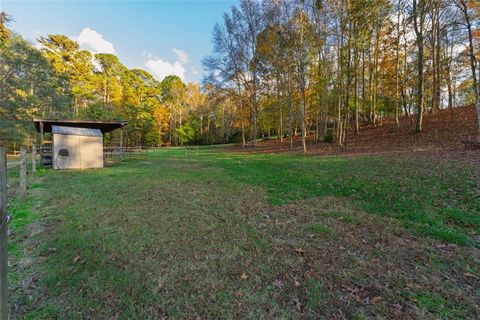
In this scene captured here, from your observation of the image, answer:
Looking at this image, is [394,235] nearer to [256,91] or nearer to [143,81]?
[256,91]

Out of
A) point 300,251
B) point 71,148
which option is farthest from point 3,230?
point 71,148

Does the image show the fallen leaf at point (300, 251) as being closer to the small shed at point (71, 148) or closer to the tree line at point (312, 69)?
the tree line at point (312, 69)

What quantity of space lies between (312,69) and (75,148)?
16688 millimetres

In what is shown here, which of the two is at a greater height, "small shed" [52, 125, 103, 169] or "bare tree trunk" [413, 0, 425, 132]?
"bare tree trunk" [413, 0, 425, 132]

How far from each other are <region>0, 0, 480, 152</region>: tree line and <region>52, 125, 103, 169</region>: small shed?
1332 centimetres

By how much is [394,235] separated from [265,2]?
67.8 feet

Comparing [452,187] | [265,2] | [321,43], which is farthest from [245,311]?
[265,2]

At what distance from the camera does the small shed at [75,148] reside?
1288 centimetres

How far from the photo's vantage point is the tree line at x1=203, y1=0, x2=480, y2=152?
42.8ft

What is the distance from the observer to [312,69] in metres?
15.5

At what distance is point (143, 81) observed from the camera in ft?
161

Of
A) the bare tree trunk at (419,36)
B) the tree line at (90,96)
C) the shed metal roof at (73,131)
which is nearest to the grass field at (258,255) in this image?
the shed metal roof at (73,131)

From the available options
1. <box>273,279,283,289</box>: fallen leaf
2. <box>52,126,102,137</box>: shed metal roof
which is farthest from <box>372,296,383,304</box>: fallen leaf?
<box>52,126,102,137</box>: shed metal roof

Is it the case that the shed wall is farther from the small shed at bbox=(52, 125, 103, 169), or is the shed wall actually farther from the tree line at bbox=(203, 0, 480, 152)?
the tree line at bbox=(203, 0, 480, 152)
